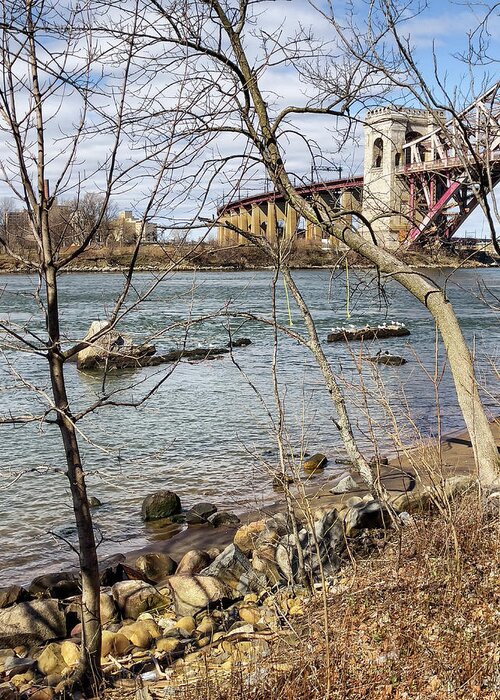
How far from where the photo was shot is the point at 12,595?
21.1 feet

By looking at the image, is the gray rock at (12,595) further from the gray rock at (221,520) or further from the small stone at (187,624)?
the gray rock at (221,520)

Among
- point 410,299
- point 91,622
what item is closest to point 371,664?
point 91,622

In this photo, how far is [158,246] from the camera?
15.8 feet

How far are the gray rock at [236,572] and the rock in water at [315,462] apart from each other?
3648mm

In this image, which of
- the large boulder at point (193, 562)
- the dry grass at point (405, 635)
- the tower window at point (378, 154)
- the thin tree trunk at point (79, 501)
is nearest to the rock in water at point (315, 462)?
the large boulder at point (193, 562)

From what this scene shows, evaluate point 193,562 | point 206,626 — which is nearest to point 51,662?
point 206,626

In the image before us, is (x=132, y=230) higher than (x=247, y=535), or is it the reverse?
(x=132, y=230)

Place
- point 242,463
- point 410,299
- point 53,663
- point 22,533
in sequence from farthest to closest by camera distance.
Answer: point 410,299 → point 242,463 → point 22,533 → point 53,663

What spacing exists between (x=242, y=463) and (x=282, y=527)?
365 centimetres

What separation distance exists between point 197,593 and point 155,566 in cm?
125

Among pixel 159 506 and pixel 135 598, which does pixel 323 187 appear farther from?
pixel 159 506

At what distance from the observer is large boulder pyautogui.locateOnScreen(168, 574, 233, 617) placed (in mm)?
5914

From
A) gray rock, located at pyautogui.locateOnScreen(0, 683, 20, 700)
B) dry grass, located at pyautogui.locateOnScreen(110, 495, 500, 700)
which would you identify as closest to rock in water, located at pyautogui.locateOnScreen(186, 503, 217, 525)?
dry grass, located at pyautogui.locateOnScreen(110, 495, 500, 700)

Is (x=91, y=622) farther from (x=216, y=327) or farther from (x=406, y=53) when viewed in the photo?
(x=216, y=327)
